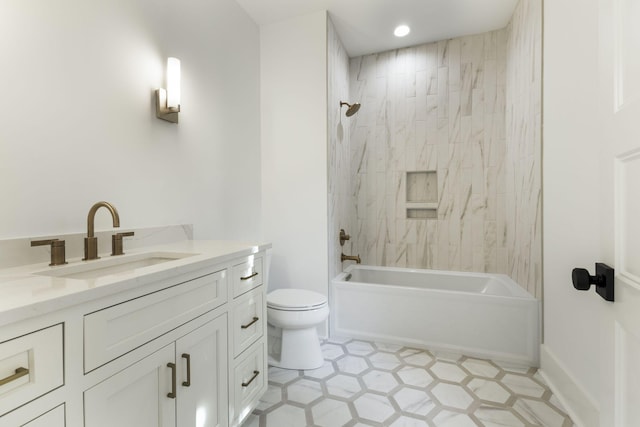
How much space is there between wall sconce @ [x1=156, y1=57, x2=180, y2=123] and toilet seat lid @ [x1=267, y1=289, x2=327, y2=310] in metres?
1.31

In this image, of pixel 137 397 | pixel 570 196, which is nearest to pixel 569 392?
pixel 570 196

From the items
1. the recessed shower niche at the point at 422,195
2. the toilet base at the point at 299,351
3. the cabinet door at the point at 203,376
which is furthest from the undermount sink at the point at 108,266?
the recessed shower niche at the point at 422,195

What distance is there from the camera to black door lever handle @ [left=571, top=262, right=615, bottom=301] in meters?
0.76

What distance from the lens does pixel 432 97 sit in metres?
3.00

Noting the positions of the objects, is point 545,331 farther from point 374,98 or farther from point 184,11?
point 184,11

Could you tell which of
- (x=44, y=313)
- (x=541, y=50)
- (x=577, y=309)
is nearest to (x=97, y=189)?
(x=44, y=313)

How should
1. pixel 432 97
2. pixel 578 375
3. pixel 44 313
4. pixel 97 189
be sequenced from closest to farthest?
1. pixel 44 313
2. pixel 97 189
3. pixel 578 375
4. pixel 432 97

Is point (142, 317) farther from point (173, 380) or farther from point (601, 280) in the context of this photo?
point (601, 280)

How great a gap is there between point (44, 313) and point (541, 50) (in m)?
2.67

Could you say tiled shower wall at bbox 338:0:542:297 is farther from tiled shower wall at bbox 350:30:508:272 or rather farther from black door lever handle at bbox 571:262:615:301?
black door lever handle at bbox 571:262:615:301

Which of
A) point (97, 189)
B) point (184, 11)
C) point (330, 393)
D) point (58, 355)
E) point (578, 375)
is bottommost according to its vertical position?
point (330, 393)

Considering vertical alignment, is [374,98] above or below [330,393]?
above

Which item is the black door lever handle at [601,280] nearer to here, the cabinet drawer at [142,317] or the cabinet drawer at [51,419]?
the cabinet drawer at [142,317]

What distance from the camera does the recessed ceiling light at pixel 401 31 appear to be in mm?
2684
